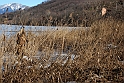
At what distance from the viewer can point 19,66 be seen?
418 centimetres

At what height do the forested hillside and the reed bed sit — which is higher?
the forested hillside

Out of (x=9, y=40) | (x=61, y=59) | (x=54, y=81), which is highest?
(x=9, y=40)

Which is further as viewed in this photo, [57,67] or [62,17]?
[62,17]

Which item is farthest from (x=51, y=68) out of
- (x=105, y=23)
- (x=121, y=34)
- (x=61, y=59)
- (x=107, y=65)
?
(x=105, y=23)

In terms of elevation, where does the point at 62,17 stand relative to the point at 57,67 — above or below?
above

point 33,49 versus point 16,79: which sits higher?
point 33,49

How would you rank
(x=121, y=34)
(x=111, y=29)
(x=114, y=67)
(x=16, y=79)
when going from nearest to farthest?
(x=16, y=79)
(x=114, y=67)
(x=121, y=34)
(x=111, y=29)

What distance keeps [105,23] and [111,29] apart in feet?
3.04

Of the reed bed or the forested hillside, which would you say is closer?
the reed bed

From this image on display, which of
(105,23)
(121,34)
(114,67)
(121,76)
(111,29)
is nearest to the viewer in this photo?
(121,76)

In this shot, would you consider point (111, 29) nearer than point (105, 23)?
Yes

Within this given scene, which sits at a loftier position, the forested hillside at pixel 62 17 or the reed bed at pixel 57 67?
the forested hillside at pixel 62 17

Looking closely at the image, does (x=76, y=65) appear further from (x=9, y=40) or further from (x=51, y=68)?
(x=9, y=40)

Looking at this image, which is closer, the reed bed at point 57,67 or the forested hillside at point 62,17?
the reed bed at point 57,67
